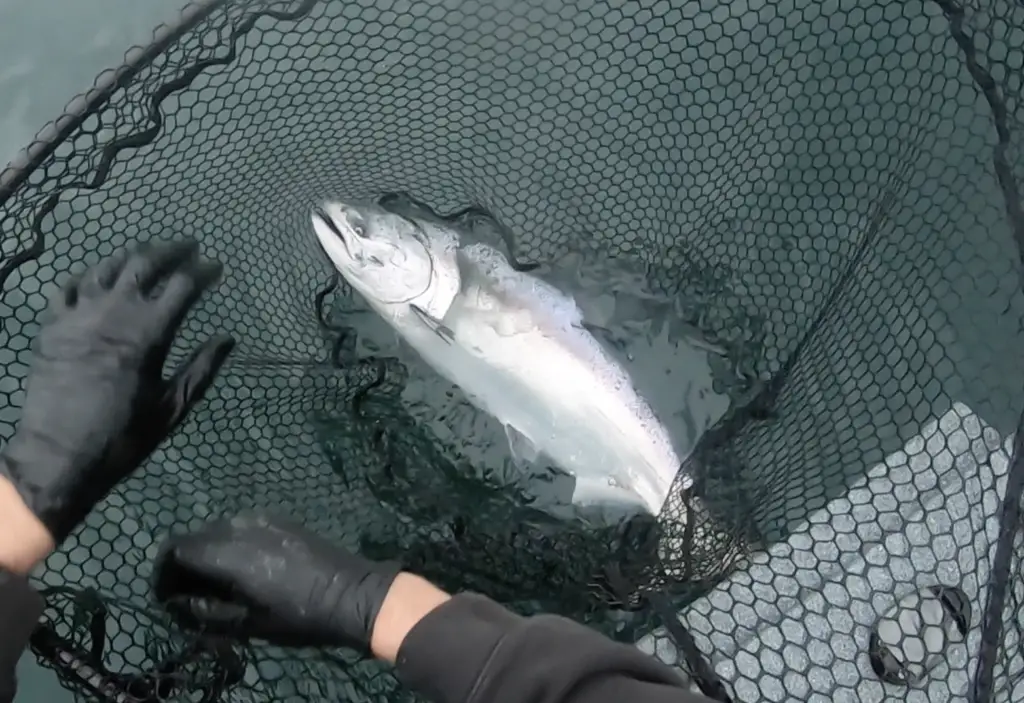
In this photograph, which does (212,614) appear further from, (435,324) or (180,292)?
(435,324)

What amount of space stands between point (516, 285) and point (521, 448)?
32 centimetres

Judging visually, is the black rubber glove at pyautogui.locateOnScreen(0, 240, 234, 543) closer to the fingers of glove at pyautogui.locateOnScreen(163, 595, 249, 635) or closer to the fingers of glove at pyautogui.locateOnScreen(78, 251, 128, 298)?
the fingers of glove at pyautogui.locateOnScreen(78, 251, 128, 298)

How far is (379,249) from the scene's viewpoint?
5.39 ft

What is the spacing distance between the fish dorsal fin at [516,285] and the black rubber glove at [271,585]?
0.58m

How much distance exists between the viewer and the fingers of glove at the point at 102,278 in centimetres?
134

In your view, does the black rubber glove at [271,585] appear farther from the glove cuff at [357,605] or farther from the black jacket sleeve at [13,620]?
the black jacket sleeve at [13,620]

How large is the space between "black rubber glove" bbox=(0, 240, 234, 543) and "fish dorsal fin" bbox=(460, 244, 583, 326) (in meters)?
0.51

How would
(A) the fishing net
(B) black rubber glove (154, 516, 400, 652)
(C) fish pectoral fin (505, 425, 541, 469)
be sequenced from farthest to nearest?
1. (C) fish pectoral fin (505, 425, 541, 469)
2. (A) the fishing net
3. (B) black rubber glove (154, 516, 400, 652)

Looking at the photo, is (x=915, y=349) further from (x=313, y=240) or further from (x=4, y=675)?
(x=4, y=675)

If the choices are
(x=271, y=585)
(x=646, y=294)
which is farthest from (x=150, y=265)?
(x=646, y=294)

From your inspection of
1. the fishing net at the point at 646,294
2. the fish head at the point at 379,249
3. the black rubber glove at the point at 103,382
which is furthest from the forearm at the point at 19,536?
the fish head at the point at 379,249

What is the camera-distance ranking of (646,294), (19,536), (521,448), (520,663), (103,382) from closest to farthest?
(520,663) < (19,536) < (103,382) < (521,448) < (646,294)

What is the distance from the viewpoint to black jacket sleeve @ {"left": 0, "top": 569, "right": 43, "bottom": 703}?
3.42ft

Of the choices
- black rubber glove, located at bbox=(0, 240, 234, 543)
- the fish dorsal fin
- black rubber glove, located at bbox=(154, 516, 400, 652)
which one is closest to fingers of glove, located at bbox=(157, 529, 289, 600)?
black rubber glove, located at bbox=(154, 516, 400, 652)
